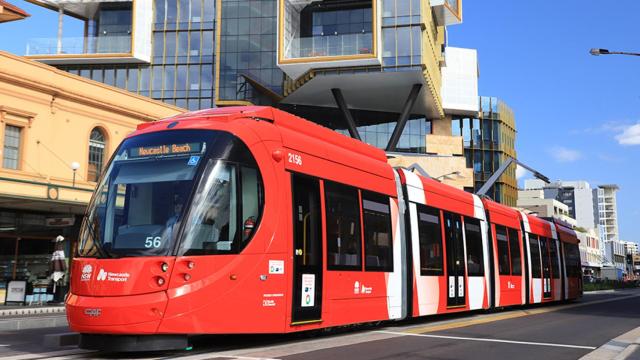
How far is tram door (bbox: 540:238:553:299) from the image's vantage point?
23203mm

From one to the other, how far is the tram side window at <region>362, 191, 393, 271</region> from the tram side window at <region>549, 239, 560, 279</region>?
13795 mm

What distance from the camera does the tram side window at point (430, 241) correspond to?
1412 cm

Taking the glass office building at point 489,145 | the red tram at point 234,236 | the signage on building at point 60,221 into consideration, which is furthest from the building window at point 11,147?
the glass office building at point 489,145

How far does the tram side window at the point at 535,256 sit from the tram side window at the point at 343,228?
486 inches

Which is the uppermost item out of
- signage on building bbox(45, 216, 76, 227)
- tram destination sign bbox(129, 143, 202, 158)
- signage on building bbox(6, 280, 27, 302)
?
signage on building bbox(45, 216, 76, 227)

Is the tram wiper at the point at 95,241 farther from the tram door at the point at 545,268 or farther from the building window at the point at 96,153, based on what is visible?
the building window at the point at 96,153

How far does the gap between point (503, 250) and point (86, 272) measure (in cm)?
1366

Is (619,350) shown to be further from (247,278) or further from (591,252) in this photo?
(591,252)

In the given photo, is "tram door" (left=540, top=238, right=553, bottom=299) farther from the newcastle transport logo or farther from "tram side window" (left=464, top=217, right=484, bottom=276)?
the newcastle transport logo

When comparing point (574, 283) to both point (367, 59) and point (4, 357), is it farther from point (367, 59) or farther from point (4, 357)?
point (367, 59)

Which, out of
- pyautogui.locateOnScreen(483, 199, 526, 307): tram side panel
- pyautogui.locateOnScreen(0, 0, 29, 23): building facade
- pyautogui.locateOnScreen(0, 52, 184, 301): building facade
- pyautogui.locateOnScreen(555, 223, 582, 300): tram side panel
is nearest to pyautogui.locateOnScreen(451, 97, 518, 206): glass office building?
pyautogui.locateOnScreen(555, 223, 582, 300): tram side panel

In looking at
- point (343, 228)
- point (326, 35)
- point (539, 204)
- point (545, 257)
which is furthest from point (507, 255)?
point (539, 204)

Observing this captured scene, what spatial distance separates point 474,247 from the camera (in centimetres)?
1709

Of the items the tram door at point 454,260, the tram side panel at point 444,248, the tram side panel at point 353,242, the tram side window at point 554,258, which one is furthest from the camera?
the tram side window at point 554,258
